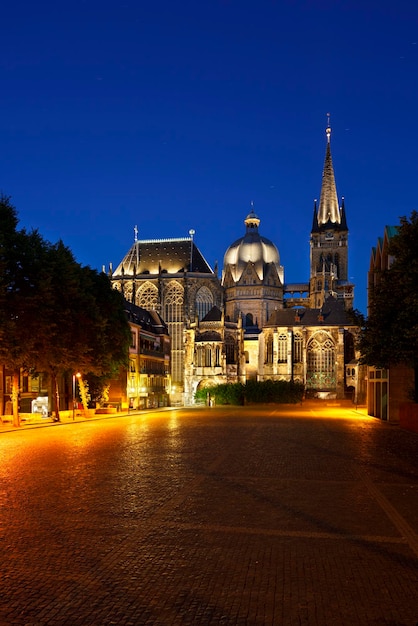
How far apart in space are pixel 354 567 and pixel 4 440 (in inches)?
765

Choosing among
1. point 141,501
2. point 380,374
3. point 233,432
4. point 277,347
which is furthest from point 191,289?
point 141,501

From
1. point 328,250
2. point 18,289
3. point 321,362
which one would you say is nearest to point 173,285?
point 321,362

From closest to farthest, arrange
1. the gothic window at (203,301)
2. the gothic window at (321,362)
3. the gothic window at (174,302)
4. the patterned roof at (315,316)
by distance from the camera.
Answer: the gothic window at (321,362), the patterned roof at (315,316), the gothic window at (174,302), the gothic window at (203,301)

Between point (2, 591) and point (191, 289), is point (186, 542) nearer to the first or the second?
point (2, 591)

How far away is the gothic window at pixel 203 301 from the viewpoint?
315 ft

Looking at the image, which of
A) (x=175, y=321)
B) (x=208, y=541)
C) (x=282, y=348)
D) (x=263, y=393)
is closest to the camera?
(x=208, y=541)

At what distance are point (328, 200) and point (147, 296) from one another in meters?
45.9

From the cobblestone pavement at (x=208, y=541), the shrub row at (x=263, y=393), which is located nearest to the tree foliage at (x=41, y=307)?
the cobblestone pavement at (x=208, y=541)

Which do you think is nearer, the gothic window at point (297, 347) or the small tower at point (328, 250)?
the gothic window at point (297, 347)

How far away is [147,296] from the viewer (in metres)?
97.6

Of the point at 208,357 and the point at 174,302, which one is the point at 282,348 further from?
the point at 174,302

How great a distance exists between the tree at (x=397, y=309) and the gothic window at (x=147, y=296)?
66.9m

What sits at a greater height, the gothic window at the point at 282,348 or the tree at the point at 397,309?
the tree at the point at 397,309

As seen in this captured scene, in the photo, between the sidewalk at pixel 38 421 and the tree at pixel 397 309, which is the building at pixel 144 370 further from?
the tree at pixel 397 309
